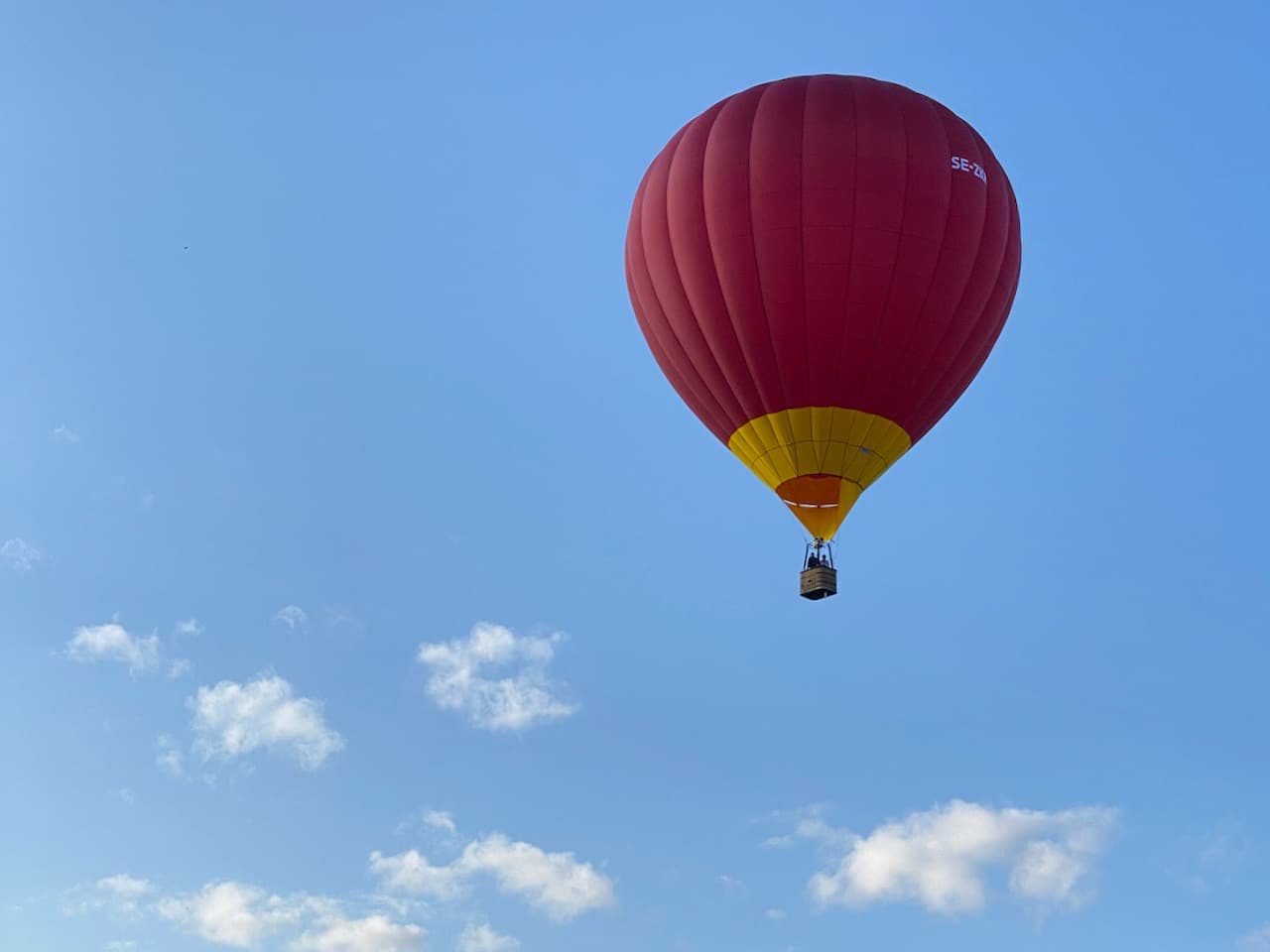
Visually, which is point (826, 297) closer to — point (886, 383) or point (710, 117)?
point (886, 383)

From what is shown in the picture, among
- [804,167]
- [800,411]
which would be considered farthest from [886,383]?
[804,167]

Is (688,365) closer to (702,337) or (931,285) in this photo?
(702,337)

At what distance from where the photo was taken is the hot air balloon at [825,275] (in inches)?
1754

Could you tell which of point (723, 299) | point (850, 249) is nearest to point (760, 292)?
point (723, 299)

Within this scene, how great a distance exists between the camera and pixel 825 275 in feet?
146

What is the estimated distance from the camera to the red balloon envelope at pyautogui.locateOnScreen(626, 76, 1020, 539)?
44.6 m

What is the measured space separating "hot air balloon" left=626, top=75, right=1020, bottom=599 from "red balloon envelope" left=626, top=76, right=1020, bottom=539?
0.04 metres

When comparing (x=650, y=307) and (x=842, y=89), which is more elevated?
(x=842, y=89)

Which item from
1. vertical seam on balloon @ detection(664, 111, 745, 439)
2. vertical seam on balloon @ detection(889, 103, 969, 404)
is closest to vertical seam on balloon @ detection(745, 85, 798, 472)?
vertical seam on balloon @ detection(664, 111, 745, 439)

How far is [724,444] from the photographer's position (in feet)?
154

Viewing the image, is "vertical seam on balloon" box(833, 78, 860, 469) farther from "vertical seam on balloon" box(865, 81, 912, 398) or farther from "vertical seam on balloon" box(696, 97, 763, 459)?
"vertical seam on balloon" box(696, 97, 763, 459)

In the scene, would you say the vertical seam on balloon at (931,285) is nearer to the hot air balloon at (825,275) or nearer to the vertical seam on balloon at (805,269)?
the hot air balloon at (825,275)

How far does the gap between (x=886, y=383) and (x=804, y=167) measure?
470 centimetres

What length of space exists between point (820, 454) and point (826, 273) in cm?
Answer: 375
